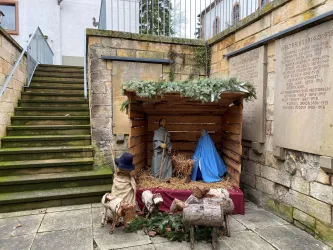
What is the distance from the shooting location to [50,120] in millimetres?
6008

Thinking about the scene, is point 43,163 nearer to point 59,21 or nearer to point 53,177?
point 53,177

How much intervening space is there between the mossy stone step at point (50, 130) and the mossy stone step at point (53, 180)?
1273mm

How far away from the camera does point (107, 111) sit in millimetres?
5395

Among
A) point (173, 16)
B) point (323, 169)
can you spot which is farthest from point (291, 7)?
point (173, 16)

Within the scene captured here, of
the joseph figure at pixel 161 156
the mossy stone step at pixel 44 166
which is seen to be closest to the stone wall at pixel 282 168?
the joseph figure at pixel 161 156

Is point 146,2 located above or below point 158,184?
above

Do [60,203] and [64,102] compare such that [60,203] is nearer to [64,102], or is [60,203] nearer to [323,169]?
[64,102]

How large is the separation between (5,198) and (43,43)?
7171 mm

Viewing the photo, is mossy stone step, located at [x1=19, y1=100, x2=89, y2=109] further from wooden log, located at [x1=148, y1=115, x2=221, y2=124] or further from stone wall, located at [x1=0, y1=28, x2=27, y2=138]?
wooden log, located at [x1=148, y1=115, x2=221, y2=124]

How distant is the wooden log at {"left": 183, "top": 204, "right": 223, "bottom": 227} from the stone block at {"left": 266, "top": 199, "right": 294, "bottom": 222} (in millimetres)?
1480

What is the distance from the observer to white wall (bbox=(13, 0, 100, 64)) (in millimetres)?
10461

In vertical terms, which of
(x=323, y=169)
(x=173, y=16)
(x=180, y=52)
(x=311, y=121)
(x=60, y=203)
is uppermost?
(x=173, y=16)

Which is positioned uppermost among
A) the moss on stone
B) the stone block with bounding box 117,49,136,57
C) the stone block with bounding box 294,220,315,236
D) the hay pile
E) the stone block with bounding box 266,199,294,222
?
the moss on stone

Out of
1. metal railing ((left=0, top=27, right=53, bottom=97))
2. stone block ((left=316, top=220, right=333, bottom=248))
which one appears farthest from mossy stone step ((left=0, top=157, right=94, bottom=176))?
stone block ((left=316, top=220, right=333, bottom=248))
